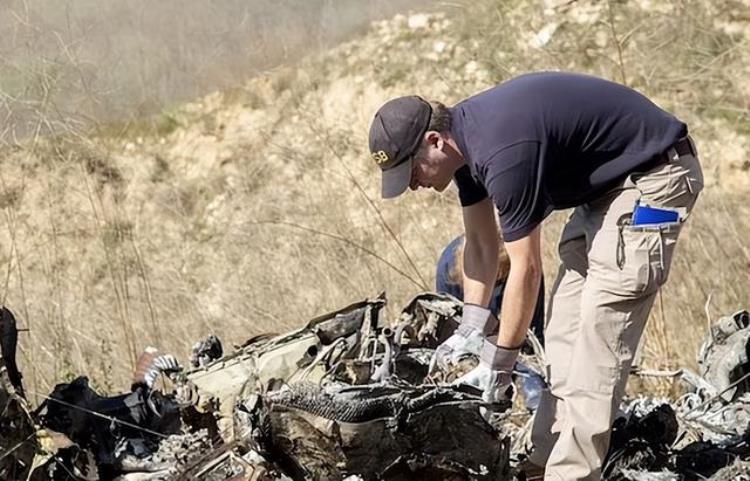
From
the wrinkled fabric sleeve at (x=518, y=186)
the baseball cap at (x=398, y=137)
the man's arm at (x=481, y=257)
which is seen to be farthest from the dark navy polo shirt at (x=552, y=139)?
the man's arm at (x=481, y=257)

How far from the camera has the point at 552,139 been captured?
3.78m

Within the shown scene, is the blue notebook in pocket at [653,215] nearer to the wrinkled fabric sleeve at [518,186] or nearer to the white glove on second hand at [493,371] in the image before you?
the wrinkled fabric sleeve at [518,186]

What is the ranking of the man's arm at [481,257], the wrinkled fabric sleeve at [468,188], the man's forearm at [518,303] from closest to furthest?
1. the man's forearm at [518,303]
2. the wrinkled fabric sleeve at [468,188]
3. the man's arm at [481,257]

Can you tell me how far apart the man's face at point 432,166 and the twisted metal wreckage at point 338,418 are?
2.28 feet

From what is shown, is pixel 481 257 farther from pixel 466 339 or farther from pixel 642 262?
pixel 642 262

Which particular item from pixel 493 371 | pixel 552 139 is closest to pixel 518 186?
pixel 552 139

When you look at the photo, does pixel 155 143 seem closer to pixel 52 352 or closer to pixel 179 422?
pixel 52 352

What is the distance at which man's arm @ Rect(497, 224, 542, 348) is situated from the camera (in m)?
3.74

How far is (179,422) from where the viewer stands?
170 inches

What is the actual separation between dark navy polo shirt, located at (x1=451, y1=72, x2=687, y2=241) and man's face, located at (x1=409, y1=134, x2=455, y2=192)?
0.08m

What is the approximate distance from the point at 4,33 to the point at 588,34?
627cm

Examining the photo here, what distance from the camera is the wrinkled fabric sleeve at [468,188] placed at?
4.23 meters

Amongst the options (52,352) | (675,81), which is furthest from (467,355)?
(675,81)

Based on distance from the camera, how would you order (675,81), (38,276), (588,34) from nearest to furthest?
(38,276), (675,81), (588,34)
